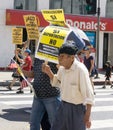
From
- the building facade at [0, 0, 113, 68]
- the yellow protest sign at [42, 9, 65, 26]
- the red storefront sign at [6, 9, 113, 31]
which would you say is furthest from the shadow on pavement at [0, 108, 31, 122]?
the building facade at [0, 0, 113, 68]

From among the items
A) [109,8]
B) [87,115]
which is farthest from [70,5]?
[87,115]

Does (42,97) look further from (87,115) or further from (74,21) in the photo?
(74,21)

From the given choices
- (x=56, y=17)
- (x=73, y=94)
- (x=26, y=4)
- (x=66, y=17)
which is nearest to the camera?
(x=73, y=94)

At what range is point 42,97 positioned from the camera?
634 cm

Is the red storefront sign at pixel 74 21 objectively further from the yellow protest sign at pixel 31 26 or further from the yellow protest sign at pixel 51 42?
the yellow protest sign at pixel 51 42

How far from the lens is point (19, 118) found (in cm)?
1032

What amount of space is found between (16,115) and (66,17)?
58.1ft

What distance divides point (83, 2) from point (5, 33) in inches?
219

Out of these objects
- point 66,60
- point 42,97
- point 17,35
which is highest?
point 66,60

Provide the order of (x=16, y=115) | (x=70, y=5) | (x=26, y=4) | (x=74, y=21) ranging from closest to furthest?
(x=16, y=115), (x=26, y=4), (x=74, y=21), (x=70, y=5)

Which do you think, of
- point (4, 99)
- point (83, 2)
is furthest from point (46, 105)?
point (83, 2)

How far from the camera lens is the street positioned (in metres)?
9.58

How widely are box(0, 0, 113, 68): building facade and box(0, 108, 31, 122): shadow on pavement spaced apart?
586 inches

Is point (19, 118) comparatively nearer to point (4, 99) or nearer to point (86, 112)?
point (4, 99)
